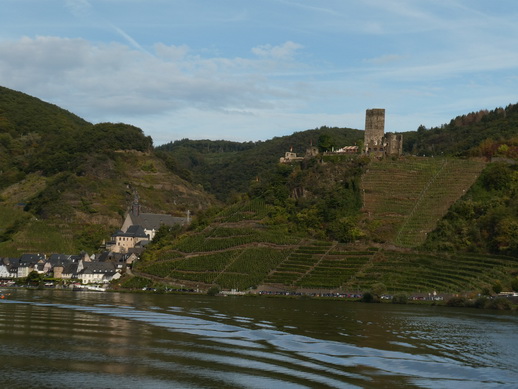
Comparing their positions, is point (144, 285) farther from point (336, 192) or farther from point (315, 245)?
point (336, 192)

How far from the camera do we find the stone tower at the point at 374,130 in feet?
429

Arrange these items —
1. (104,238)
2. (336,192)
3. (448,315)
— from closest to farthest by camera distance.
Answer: (448,315)
(336,192)
(104,238)

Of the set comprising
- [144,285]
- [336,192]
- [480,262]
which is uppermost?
[336,192]

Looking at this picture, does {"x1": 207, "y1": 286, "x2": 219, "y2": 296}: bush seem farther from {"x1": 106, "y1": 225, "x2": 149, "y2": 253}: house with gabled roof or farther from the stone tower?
{"x1": 106, "y1": 225, "x2": 149, "y2": 253}: house with gabled roof

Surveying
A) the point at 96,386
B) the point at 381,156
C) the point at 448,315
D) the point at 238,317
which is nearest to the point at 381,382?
the point at 96,386

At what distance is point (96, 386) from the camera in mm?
35531

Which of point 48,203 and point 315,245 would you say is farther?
point 48,203

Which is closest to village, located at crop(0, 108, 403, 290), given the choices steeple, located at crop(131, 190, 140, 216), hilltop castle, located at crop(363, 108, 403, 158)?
hilltop castle, located at crop(363, 108, 403, 158)

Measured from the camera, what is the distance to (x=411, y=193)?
114 m

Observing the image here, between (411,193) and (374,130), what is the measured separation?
71.3 feet

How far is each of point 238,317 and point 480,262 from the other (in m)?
36.2

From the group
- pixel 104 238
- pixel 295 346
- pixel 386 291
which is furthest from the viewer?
pixel 104 238

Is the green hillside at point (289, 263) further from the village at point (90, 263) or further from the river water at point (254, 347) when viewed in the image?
the river water at point (254, 347)

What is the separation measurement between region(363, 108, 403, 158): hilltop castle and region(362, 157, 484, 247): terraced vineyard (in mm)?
4982
